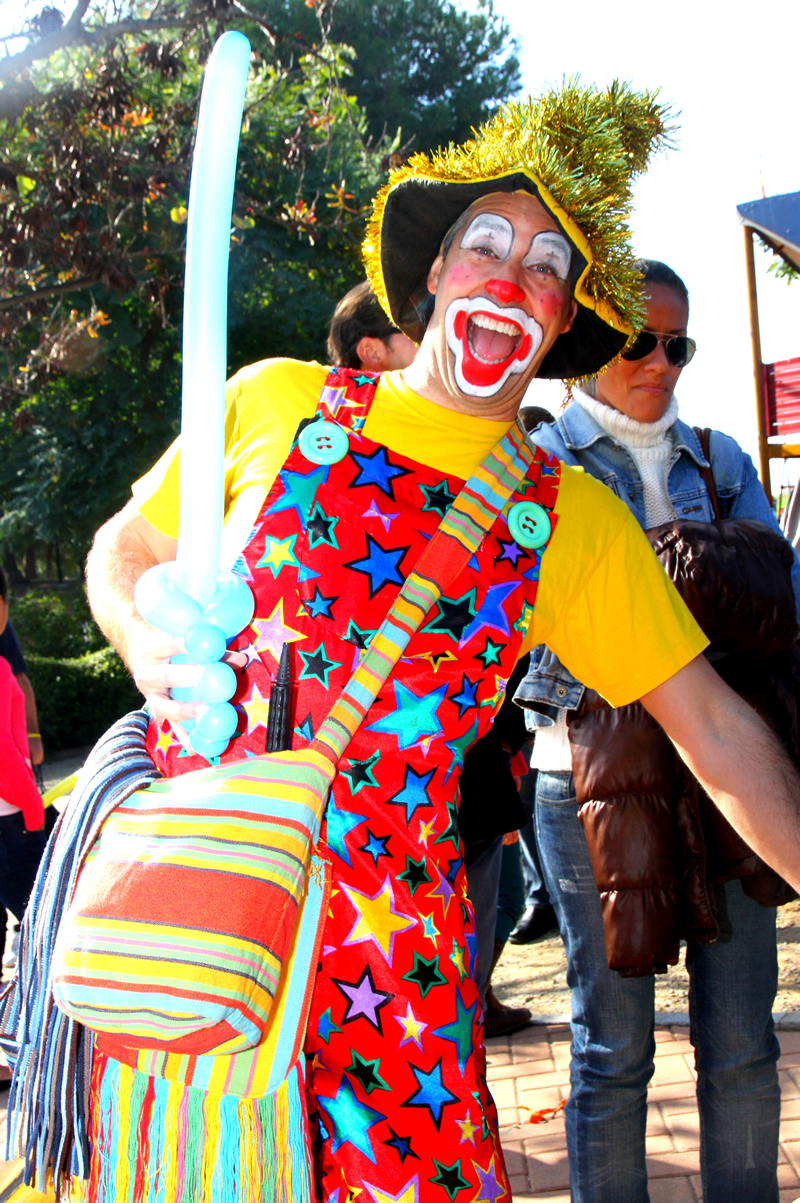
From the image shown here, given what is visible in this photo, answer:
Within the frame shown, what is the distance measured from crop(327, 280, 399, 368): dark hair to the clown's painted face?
1.00 m

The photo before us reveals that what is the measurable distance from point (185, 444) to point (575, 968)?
155cm

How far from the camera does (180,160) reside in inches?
295

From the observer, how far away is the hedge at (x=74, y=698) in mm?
11961

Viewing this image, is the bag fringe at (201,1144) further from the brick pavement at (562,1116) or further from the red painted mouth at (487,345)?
the brick pavement at (562,1116)

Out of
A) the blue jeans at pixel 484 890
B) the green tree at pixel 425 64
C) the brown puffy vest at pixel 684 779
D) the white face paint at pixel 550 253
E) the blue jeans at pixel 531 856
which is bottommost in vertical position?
the blue jeans at pixel 531 856

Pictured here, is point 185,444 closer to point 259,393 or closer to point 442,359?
point 259,393

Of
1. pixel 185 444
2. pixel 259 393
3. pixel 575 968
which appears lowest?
pixel 575 968

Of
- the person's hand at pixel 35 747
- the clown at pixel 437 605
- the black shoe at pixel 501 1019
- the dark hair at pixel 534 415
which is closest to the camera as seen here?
the clown at pixel 437 605

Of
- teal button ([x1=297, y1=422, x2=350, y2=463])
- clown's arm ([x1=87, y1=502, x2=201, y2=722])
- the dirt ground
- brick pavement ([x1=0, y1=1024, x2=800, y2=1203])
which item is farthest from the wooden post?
clown's arm ([x1=87, y1=502, x2=201, y2=722])

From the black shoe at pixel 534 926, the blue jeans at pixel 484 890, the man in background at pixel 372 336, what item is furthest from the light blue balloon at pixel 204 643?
the black shoe at pixel 534 926

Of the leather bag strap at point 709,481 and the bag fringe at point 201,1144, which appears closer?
the bag fringe at point 201,1144

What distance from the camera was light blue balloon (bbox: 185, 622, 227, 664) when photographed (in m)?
1.14

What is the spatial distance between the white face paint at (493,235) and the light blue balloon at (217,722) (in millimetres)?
1139

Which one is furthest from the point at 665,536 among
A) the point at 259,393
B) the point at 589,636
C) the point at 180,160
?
the point at 180,160
